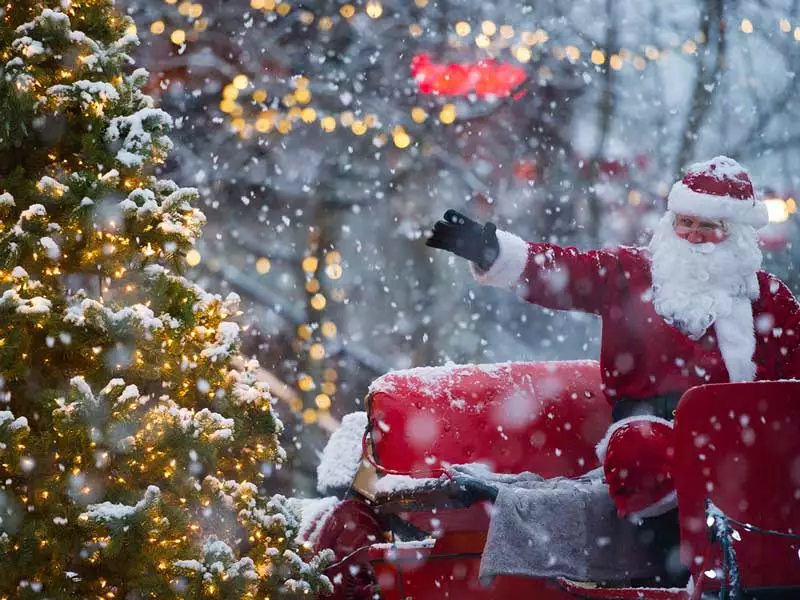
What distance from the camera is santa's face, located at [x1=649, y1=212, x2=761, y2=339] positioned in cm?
398

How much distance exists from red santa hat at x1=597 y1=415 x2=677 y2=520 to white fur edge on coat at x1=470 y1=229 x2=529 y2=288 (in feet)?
2.83

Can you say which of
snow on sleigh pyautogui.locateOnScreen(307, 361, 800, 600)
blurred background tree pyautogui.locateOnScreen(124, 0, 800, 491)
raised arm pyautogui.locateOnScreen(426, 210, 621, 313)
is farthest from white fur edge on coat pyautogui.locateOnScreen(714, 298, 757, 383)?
blurred background tree pyautogui.locateOnScreen(124, 0, 800, 491)

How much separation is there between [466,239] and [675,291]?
3.08 ft

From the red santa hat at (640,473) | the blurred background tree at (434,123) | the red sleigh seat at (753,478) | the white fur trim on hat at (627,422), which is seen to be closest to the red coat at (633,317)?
the white fur trim on hat at (627,422)

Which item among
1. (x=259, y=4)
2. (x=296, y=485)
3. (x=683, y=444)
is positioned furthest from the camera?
(x=296, y=485)

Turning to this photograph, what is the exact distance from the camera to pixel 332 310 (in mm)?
12664

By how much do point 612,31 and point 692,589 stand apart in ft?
30.1

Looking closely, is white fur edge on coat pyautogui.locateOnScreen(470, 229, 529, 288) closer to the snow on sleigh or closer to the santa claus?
the santa claus

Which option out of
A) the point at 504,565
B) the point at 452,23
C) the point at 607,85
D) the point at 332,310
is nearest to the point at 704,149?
the point at 607,85

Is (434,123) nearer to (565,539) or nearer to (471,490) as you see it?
(471,490)

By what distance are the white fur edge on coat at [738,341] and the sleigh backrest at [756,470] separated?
1.14m

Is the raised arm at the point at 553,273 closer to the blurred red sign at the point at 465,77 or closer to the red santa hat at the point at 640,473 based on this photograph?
the red santa hat at the point at 640,473

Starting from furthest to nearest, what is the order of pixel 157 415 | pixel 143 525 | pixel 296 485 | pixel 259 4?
pixel 296 485 → pixel 259 4 → pixel 157 415 → pixel 143 525

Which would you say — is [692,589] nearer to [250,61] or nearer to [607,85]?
[250,61]
